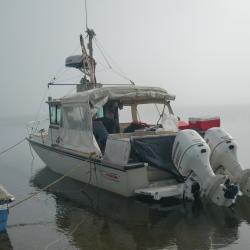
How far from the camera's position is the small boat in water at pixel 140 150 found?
9.12m

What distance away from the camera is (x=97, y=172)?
1109 cm

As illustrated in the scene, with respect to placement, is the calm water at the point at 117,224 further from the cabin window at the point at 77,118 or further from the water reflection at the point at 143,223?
the cabin window at the point at 77,118

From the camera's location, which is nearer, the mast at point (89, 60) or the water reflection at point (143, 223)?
the water reflection at point (143, 223)

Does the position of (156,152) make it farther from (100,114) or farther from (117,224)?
(100,114)

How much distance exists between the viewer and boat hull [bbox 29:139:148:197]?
32.0 feet

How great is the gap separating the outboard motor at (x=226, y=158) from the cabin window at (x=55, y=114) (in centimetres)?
608

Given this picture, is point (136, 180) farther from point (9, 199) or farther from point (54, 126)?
point (54, 126)

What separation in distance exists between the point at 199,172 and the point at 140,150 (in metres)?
1.84

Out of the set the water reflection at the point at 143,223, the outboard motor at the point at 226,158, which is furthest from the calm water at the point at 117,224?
the outboard motor at the point at 226,158

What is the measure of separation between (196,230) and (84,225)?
263 cm

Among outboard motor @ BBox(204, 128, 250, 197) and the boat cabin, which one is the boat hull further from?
outboard motor @ BBox(204, 128, 250, 197)

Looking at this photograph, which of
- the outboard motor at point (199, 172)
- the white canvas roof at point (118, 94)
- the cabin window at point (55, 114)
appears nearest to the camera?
the outboard motor at point (199, 172)

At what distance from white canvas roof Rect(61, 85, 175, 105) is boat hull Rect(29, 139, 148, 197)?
1.82m

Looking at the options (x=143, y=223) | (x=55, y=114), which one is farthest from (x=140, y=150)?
(x=55, y=114)
